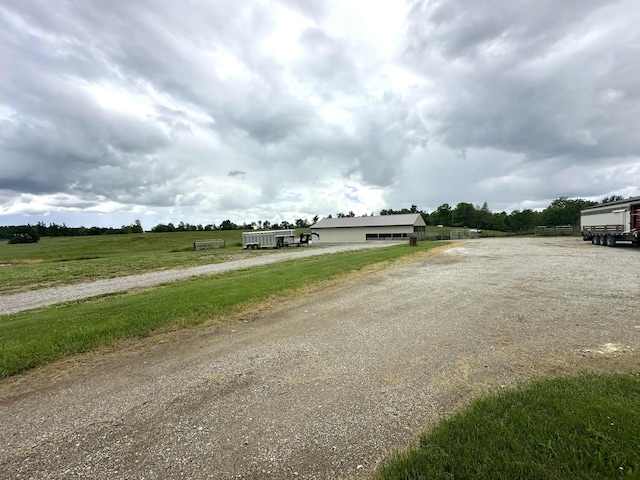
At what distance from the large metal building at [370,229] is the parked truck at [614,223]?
24.3 metres

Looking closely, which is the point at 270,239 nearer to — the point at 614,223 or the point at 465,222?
the point at 614,223

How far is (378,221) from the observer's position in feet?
185

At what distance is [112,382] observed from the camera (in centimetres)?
432

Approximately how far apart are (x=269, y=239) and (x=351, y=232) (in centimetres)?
1763

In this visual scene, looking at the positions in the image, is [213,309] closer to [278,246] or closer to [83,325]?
[83,325]

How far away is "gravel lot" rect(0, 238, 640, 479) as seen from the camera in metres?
2.79

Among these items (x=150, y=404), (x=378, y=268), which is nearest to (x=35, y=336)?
(x=150, y=404)

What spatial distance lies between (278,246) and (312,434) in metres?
43.5

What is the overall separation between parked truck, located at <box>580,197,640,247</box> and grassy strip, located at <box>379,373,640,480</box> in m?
27.8

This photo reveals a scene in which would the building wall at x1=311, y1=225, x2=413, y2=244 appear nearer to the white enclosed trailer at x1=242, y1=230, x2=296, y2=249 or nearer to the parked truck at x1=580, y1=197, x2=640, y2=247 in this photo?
the white enclosed trailer at x1=242, y1=230, x2=296, y2=249

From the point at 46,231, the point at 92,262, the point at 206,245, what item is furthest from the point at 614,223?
the point at 46,231

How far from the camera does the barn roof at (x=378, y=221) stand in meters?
53.3

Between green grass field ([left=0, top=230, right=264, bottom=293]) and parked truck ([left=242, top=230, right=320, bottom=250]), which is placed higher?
parked truck ([left=242, top=230, right=320, bottom=250])

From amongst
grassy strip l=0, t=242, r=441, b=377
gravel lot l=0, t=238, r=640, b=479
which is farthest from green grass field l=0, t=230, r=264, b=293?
gravel lot l=0, t=238, r=640, b=479
